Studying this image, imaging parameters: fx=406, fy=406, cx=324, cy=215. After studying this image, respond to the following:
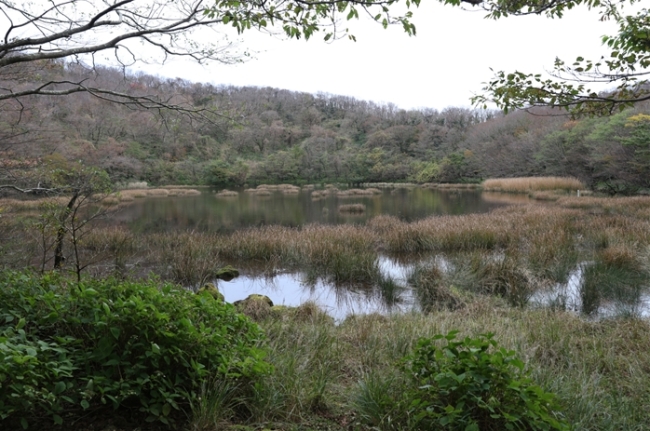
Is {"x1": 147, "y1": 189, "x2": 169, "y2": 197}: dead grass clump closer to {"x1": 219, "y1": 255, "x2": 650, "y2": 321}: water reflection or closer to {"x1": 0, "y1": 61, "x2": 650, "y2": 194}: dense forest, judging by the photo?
{"x1": 0, "y1": 61, "x2": 650, "y2": 194}: dense forest

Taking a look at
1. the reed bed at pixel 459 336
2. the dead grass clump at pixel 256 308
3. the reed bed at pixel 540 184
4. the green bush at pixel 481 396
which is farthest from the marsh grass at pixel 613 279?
the reed bed at pixel 540 184

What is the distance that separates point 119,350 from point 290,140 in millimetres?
83603

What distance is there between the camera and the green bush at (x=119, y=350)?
5.91 feet

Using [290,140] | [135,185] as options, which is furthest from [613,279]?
[290,140]

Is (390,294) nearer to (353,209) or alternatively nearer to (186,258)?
A: (186,258)

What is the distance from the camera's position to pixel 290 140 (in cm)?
8381

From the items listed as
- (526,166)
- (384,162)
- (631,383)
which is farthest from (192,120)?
(384,162)

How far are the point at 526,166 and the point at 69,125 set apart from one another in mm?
41457

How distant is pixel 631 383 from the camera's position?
9.19 feet

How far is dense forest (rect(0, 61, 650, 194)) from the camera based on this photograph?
5.57m

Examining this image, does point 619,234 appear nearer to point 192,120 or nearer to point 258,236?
point 258,236

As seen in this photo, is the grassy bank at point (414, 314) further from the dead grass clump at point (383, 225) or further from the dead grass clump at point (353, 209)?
the dead grass clump at point (353, 209)

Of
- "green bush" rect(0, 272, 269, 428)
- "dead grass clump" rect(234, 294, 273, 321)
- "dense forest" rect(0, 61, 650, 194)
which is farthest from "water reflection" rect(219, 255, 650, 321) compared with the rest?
"green bush" rect(0, 272, 269, 428)

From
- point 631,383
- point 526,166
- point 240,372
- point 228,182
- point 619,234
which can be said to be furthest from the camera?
point 228,182
